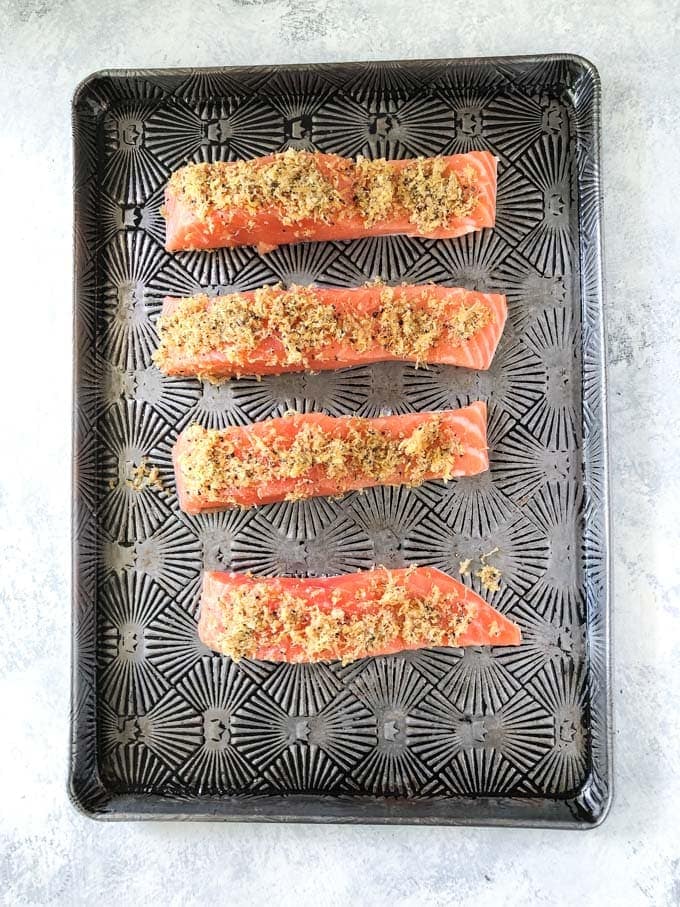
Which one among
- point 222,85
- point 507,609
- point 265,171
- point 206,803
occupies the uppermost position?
point 222,85

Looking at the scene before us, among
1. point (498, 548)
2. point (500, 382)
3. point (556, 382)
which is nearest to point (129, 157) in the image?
point (500, 382)

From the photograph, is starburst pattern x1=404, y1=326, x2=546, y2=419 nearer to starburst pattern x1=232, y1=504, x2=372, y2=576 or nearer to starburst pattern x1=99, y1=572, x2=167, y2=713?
starburst pattern x1=232, y1=504, x2=372, y2=576

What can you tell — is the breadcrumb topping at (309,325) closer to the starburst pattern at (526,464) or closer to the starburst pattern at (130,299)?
the starburst pattern at (130,299)

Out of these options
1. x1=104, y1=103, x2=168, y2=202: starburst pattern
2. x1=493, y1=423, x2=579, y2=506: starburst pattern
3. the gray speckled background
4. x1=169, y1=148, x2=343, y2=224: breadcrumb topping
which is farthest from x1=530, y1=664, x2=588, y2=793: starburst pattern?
x1=104, y1=103, x2=168, y2=202: starburst pattern

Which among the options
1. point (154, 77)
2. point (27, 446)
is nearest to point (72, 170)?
point (154, 77)

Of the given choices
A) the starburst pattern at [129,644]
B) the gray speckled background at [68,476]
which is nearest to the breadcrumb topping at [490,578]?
the gray speckled background at [68,476]

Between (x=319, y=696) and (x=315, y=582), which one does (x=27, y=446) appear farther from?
(x=319, y=696)
